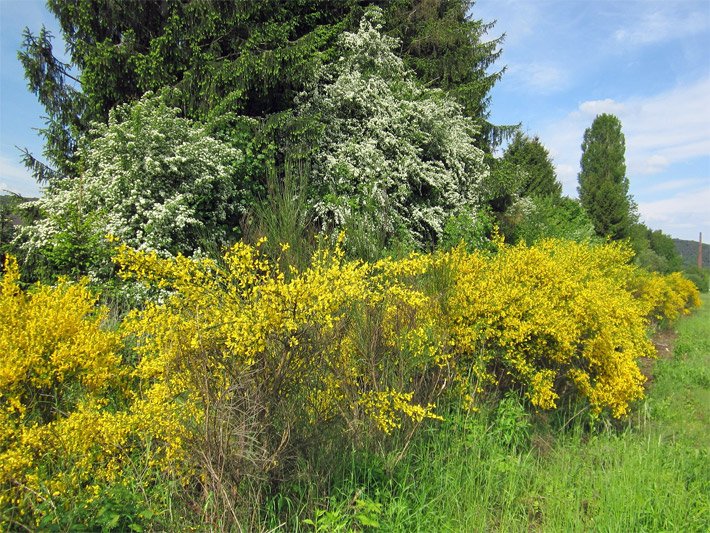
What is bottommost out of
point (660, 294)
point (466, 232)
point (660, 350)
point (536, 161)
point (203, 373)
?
point (660, 350)

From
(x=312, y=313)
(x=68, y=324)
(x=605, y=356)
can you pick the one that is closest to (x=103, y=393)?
(x=68, y=324)

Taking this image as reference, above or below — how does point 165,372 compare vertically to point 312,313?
below

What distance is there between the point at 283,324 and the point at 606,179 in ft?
102

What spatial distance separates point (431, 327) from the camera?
374cm

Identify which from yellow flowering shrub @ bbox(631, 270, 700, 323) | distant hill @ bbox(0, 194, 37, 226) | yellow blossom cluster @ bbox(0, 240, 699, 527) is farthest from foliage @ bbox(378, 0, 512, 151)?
yellow blossom cluster @ bbox(0, 240, 699, 527)

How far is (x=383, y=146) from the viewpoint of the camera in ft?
30.2

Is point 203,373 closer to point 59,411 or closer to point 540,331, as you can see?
point 59,411

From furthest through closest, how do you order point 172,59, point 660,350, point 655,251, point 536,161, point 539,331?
point 655,251 < point 536,161 < point 660,350 < point 172,59 < point 539,331

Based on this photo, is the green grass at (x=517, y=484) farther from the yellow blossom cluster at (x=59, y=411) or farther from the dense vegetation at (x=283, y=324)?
the yellow blossom cluster at (x=59, y=411)

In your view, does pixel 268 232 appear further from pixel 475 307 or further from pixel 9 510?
pixel 9 510

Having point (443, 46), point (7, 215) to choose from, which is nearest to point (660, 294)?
point (443, 46)

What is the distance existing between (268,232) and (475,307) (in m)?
2.97

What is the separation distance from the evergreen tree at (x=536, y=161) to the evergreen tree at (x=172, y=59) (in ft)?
51.3

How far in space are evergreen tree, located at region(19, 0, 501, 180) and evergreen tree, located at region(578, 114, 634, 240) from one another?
22.8m
